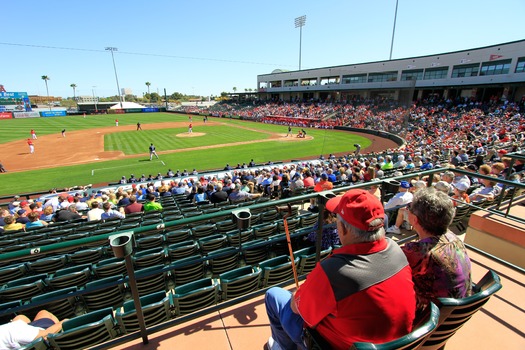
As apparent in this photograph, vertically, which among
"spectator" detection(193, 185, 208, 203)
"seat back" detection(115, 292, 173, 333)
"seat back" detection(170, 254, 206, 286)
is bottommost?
"spectator" detection(193, 185, 208, 203)

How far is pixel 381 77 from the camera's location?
50188mm

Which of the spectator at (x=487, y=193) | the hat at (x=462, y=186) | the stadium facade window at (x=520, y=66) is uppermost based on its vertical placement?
the stadium facade window at (x=520, y=66)

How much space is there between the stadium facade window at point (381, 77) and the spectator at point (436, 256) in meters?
53.7

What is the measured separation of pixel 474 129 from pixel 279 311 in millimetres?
31647

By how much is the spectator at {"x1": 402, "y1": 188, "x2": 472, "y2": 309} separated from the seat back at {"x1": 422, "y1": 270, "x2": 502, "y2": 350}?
18 centimetres

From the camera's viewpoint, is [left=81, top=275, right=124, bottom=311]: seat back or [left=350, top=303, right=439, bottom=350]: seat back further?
[left=81, top=275, right=124, bottom=311]: seat back

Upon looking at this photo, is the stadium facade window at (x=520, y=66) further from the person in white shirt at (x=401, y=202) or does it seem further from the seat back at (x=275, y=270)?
the seat back at (x=275, y=270)

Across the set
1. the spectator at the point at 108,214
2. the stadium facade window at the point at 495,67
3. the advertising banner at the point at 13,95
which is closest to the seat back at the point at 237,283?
the spectator at the point at 108,214

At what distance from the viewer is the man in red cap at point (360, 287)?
1561 mm

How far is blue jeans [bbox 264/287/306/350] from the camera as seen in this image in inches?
82.5

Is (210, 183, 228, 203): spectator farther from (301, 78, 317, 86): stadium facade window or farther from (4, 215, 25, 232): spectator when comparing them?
(301, 78, 317, 86): stadium facade window

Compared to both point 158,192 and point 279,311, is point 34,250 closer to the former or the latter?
point 279,311

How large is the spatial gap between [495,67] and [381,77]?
18154 mm

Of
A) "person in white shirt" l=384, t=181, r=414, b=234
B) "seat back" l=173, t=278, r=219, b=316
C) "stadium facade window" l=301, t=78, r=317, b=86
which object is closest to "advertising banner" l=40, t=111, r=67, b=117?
"stadium facade window" l=301, t=78, r=317, b=86
